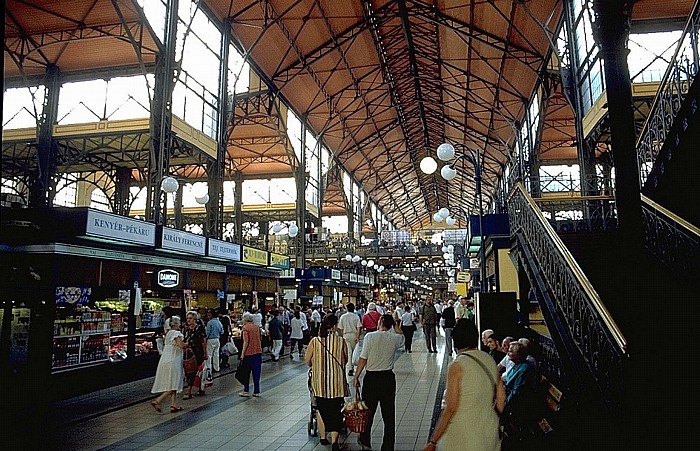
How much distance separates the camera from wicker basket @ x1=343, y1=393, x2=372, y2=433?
5.84 m

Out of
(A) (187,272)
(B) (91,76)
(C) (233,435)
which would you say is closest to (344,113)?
(B) (91,76)

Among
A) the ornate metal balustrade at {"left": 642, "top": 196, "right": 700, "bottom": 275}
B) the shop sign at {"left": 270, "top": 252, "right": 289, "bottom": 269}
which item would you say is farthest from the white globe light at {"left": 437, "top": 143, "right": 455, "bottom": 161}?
the shop sign at {"left": 270, "top": 252, "right": 289, "bottom": 269}

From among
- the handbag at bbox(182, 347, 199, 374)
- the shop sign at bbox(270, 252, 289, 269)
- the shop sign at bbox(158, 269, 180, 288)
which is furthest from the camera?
the shop sign at bbox(270, 252, 289, 269)

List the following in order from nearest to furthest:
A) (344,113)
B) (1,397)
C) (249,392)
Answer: (1,397), (249,392), (344,113)

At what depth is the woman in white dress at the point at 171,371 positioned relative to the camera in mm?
8500

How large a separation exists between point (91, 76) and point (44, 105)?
6.41ft

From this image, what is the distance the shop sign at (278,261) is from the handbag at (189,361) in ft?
35.2

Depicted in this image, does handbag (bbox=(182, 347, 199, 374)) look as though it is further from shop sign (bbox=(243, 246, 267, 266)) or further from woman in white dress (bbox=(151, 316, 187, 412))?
shop sign (bbox=(243, 246, 267, 266))

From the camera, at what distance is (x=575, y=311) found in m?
5.72

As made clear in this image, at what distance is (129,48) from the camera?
17594 millimetres

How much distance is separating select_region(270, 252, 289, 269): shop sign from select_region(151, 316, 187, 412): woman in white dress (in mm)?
11668

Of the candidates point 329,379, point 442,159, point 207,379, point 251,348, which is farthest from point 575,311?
point 207,379

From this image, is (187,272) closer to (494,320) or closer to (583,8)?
(494,320)

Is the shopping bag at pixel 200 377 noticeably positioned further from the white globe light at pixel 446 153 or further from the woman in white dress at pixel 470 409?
the woman in white dress at pixel 470 409
